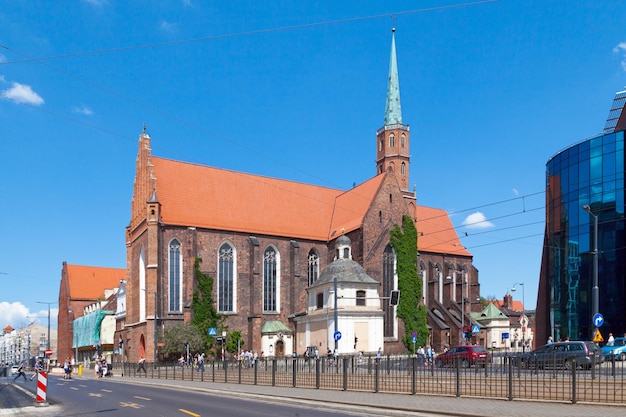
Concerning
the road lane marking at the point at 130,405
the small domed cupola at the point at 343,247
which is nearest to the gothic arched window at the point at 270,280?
the small domed cupola at the point at 343,247

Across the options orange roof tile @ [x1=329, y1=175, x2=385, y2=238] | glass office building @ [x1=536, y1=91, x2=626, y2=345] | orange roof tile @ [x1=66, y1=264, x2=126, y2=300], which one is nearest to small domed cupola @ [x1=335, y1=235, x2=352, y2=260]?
orange roof tile @ [x1=329, y1=175, x2=385, y2=238]

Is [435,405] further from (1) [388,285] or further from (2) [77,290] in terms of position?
(2) [77,290]

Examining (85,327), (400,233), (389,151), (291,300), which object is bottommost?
(85,327)

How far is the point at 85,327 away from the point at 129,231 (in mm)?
32938

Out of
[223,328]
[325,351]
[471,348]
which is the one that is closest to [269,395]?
[471,348]

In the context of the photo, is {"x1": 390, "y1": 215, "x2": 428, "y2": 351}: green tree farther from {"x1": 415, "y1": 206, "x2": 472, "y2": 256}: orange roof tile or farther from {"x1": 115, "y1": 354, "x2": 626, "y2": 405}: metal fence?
{"x1": 115, "y1": 354, "x2": 626, "y2": 405}: metal fence

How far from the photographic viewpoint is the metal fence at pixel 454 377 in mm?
15742

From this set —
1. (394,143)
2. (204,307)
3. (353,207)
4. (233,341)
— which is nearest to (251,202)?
(353,207)

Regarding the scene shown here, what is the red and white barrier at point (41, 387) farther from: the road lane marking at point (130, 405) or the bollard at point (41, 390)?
the road lane marking at point (130, 405)

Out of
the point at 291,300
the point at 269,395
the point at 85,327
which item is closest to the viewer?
the point at 269,395

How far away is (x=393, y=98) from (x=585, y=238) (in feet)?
116

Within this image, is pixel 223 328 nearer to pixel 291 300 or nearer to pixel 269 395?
pixel 291 300

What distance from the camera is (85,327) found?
3452 inches

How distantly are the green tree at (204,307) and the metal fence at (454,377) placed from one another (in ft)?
78.5
